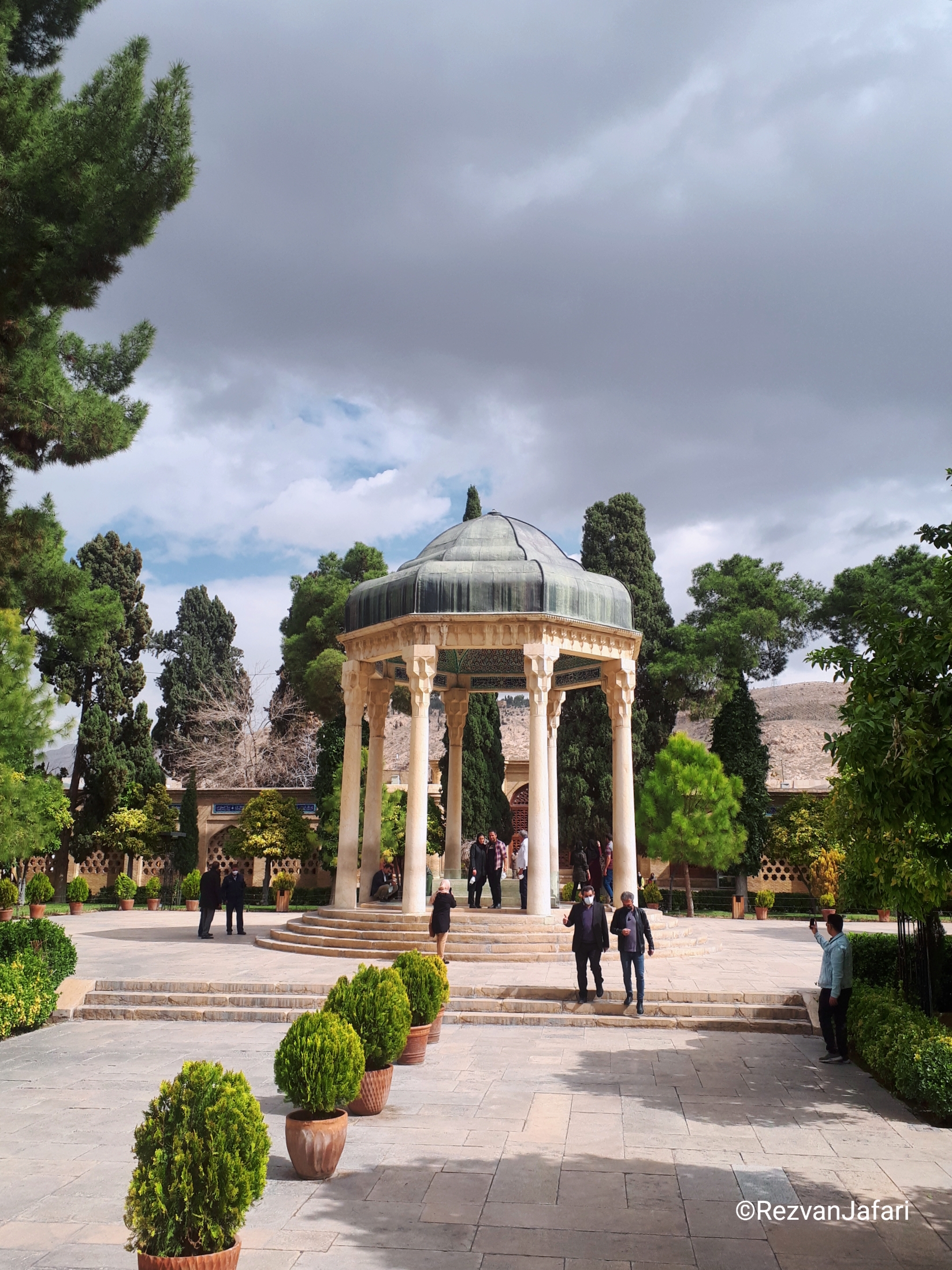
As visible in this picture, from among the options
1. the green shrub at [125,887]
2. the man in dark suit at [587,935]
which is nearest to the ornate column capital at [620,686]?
the man in dark suit at [587,935]

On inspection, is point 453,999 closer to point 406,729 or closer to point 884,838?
point 884,838

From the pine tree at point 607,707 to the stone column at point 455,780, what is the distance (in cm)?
1186

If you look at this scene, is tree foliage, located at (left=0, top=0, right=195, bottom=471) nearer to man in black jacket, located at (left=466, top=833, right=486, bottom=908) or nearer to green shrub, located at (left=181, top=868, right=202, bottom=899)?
man in black jacket, located at (left=466, top=833, right=486, bottom=908)

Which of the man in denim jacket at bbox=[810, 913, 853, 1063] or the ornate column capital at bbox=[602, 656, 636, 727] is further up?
the ornate column capital at bbox=[602, 656, 636, 727]

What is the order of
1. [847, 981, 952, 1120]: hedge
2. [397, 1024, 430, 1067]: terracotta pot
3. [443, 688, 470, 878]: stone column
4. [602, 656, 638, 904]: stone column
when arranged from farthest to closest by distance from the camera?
[443, 688, 470, 878]: stone column < [602, 656, 638, 904]: stone column < [397, 1024, 430, 1067]: terracotta pot < [847, 981, 952, 1120]: hedge

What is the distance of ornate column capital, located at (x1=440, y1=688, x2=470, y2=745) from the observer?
2264 centimetres

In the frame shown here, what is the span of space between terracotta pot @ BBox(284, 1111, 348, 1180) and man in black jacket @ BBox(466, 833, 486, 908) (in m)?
11.9

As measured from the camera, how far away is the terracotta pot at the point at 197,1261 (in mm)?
4129

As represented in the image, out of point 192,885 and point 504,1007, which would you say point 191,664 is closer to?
point 192,885

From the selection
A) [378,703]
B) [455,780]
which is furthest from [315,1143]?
[455,780]

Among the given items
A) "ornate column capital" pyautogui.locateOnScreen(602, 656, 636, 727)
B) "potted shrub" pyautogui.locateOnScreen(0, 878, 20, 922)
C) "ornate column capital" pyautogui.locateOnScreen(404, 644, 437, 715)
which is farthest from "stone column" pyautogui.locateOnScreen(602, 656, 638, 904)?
"potted shrub" pyautogui.locateOnScreen(0, 878, 20, 922)

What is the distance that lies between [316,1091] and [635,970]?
6298mm

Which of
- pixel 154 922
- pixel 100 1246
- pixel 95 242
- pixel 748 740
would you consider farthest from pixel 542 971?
pixel 748 740

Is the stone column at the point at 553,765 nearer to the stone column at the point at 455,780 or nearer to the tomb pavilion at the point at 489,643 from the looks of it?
the tomb pavilion at the point at 489,643
